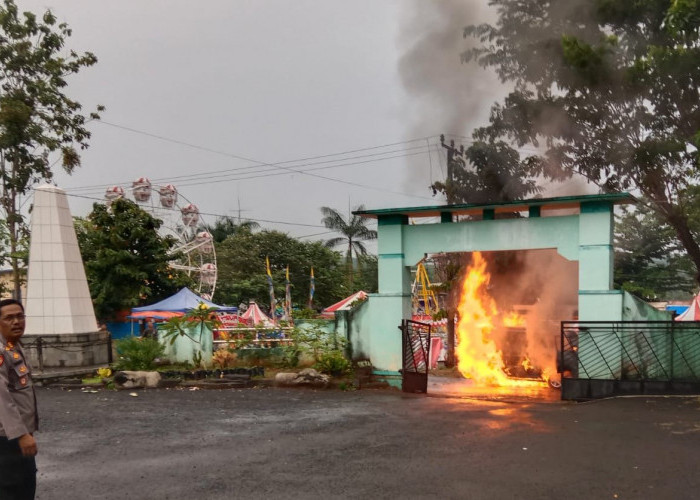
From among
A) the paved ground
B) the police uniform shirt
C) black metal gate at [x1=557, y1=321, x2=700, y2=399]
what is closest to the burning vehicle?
black metal gate at [x1=557, y1=321, x2=700, y2=399]

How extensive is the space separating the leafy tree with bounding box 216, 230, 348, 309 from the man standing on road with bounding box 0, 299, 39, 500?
131 ft

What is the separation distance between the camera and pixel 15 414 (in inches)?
176

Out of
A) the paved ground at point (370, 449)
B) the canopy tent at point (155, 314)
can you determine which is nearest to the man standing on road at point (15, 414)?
the paved ground at point (370, 449)

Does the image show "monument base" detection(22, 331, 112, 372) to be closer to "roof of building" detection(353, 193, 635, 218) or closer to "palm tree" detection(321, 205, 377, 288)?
"roof of building" detection(353, 193, 635, 218)

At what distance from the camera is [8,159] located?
82.9 feet

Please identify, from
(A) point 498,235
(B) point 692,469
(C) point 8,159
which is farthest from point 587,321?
(C) point 8,159

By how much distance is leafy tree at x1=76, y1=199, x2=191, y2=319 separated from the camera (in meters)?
29.2

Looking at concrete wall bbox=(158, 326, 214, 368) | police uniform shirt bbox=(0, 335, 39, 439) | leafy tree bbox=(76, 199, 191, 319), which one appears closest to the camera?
police uniform shirt bbox=(0, 335, 39, 439)

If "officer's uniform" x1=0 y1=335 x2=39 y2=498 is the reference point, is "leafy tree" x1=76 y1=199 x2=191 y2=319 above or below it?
above

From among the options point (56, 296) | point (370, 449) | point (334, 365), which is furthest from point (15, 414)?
point (56, 296)

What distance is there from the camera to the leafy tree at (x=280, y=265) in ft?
150

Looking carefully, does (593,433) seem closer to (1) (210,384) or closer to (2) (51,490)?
(2) (51,490)

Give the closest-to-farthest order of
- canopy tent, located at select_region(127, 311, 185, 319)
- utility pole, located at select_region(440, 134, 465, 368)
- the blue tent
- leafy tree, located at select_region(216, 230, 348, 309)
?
utility pole, located at select_region(440, 134, 465, 368) < the blue tent < canopy tent, located at select_region(127, 311, 185, 319) < leafy tree, located at select_region(216, 230, 348, 309)

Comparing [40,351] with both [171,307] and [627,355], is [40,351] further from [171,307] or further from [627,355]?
[627,355]
